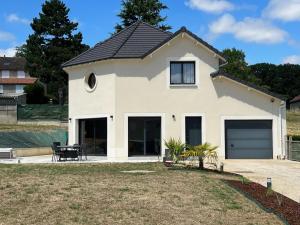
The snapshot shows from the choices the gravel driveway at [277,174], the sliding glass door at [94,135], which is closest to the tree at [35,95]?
the sliding glass door at [94,135]

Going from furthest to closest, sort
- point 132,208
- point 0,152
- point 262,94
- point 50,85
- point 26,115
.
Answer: point 50,85, point 26,115, point 262,94, point 0,152, point 132,208

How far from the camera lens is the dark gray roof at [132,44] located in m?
29.8

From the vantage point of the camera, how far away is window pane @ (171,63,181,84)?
30250mm

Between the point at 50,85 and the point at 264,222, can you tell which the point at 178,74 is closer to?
the point at 264,222

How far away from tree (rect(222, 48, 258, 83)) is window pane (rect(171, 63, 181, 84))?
160ft

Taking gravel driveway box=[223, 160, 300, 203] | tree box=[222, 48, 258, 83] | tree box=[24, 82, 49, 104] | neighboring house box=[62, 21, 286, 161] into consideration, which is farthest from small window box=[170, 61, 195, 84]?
tree box=[222, 48, 258, 83]

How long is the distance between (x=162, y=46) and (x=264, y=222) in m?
19.8

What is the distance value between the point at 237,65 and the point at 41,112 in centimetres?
3932

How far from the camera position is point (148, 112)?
29.9m

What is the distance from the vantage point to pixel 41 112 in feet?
170

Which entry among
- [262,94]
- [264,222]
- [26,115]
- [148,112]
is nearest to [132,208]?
[264,222]

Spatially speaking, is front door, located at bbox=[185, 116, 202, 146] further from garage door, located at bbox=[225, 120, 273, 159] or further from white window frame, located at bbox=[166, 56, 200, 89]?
white window frame, located at bbox=[166, 56, 200, 89]

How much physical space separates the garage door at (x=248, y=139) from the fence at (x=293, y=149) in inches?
42.8

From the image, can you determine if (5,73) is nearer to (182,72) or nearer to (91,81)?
(91,81)
